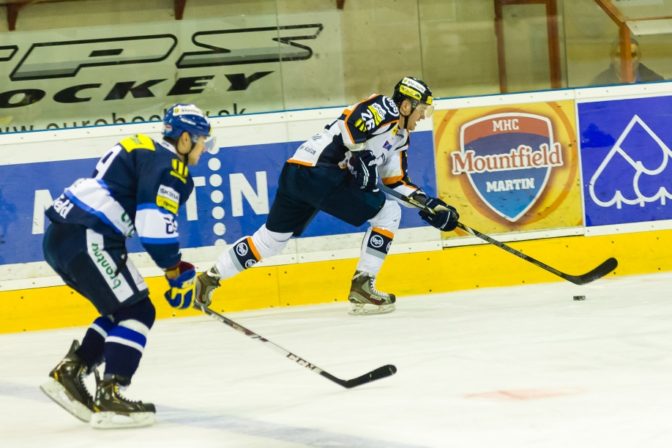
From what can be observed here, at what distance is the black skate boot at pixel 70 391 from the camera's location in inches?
139

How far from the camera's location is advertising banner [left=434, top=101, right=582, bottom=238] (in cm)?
635

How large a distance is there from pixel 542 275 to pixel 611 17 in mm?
1547

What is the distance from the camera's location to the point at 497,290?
6215 mm

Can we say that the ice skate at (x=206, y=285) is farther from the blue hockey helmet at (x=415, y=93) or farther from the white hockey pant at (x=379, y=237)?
the blue hockey helmet at (x=415, y=93)

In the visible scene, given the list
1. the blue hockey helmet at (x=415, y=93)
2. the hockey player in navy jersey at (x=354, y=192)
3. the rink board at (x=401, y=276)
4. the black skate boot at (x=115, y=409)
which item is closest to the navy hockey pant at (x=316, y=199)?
the hockey player in navy jersey at (x=354, y=192)

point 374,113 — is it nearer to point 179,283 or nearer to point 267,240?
point 267,240

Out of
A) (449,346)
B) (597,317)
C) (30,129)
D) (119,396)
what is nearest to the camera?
(119,396)

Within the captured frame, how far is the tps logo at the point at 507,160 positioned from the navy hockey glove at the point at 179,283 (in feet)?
10.1

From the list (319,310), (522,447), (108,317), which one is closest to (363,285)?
(319,310)

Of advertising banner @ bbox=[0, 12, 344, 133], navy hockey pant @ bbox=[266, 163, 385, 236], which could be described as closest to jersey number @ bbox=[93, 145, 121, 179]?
navy hockey pant @ bbox=[266, 163, 385, 236]

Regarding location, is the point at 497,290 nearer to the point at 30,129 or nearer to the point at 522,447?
the point at 30,129

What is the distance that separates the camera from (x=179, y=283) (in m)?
3.47

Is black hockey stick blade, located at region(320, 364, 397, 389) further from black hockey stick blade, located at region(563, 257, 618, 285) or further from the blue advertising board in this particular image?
the blue advertising board

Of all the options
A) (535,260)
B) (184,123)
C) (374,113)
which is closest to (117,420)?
(184,123)
